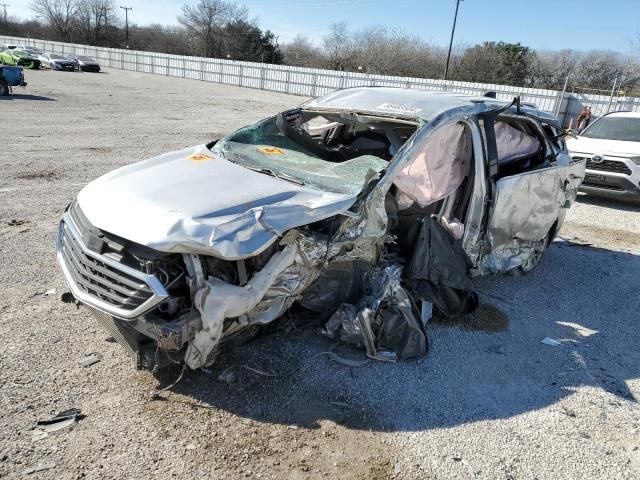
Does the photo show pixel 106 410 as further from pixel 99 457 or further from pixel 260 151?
pixel 260 151

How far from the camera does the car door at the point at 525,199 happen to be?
4391 mm

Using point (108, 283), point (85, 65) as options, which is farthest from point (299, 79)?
point (108, 283)

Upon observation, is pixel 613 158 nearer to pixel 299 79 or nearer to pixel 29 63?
pixel 299 79

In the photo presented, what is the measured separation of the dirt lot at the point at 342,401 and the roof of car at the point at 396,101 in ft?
5.85

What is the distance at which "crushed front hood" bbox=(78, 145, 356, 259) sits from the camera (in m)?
2.66

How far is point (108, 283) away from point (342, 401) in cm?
155

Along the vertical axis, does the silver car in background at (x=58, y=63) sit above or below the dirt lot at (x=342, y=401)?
above

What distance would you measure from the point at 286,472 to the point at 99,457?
0.95 metres

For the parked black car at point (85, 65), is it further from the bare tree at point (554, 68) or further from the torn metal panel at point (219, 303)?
the torn metal panel at point (219, 303)

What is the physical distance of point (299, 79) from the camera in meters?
33.2

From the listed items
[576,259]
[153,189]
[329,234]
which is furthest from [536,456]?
[576,259]

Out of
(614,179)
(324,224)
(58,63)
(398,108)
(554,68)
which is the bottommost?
(614,179)

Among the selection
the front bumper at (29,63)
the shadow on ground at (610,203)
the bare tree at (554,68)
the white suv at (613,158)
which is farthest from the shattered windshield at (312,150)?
the bare tree at (554,68)

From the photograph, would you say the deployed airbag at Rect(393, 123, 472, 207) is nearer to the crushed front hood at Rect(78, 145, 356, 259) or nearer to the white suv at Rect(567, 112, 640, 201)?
the crushed front hood at Rect(78, 145, 356, 259)
